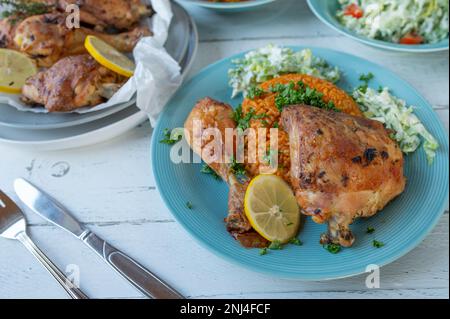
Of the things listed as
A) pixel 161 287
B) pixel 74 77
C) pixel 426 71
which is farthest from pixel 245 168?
pixel 426 71

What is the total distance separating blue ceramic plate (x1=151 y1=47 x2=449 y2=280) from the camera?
1584 mm

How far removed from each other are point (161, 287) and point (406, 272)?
98 cm

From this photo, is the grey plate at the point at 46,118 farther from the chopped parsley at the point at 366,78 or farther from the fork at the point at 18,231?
the chopped parsley at the point at 366,78

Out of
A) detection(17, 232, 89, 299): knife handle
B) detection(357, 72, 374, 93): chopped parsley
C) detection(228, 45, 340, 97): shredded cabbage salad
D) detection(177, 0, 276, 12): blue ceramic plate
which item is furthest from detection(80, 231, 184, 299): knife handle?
detection(177, 0, 276, 12): blue ceramic plate

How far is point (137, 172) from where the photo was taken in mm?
2086

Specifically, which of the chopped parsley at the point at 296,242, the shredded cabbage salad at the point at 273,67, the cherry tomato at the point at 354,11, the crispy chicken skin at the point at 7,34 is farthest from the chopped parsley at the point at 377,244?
the crispy chicken skin at the point at 7,34

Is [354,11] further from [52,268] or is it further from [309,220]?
[52,268]

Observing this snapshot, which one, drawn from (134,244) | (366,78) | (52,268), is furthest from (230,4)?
(52,268)

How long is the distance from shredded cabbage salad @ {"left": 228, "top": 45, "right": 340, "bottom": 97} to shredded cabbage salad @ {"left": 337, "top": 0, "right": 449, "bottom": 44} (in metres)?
0.51

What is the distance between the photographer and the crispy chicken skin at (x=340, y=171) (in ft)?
5.19

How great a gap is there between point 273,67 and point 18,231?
1447mm

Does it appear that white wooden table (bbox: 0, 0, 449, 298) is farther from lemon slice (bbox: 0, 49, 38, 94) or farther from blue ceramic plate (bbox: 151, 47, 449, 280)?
lemon slice (bbox: 0, 49, 38, 94)

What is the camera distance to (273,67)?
88.4 inches

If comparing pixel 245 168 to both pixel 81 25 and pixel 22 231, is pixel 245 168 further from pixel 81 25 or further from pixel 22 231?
pixel 81 25
